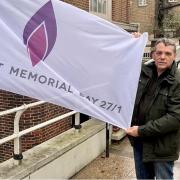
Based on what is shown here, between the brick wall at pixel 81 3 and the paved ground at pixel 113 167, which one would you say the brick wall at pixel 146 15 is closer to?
the brick wall at pixel 81 3

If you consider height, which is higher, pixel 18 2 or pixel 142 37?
pixel 18 2

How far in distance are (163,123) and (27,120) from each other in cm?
330

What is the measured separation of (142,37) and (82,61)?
1.91 ft

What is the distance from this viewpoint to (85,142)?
566cm

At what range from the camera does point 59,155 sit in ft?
16.1

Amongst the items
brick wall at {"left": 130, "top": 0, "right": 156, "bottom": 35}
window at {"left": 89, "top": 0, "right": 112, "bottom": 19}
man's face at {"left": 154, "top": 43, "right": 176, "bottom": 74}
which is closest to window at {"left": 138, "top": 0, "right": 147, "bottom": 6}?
brick wall at {"left": 130, "top": 0, "right": 156, "bottom": 35}

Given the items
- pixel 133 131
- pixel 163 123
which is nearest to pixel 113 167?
pixel 133 131

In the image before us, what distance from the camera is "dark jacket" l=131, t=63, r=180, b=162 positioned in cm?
316

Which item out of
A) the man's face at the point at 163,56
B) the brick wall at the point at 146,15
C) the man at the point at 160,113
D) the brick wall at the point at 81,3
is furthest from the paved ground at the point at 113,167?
the brick wall at the point at 146,15

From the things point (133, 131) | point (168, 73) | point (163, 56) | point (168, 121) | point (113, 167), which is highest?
point (163, 56)

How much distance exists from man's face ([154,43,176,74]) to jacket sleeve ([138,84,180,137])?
0.20m

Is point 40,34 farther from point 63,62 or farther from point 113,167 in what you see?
point 113,167

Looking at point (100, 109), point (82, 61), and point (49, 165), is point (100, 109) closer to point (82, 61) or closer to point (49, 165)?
point (82, 61)

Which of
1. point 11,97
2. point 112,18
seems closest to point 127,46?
point 11,97
